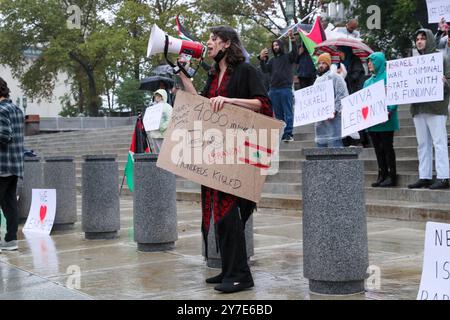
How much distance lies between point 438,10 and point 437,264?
937 centimetres

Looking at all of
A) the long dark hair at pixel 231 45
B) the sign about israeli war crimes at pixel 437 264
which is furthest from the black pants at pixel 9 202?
the sign about israeli war crimes at pixel 437 264

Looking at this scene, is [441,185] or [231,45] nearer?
[231,45]

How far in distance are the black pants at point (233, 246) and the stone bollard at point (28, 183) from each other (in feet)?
19.7

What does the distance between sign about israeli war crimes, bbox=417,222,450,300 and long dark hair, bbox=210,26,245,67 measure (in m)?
2.07

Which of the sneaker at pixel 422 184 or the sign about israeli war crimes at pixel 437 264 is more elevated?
the sneaker at pixel 422 184

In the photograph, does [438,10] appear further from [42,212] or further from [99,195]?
[42,212]

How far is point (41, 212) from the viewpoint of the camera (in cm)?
954

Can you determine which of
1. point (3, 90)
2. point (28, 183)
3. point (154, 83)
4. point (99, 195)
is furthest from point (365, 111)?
point (154, 83)

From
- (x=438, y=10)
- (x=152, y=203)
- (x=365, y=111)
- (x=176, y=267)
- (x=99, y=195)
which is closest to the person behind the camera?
(x=176, y=267)

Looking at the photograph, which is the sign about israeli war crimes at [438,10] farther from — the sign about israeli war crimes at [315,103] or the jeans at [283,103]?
the sign about israeli war crimes at [315,103]

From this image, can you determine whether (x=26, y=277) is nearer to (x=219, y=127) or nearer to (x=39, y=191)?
(x=219, y=127)

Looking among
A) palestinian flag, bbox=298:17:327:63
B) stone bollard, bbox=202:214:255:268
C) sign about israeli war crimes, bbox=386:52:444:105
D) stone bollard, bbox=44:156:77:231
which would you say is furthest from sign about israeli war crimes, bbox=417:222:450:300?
palestinian flag, bbox=298:17:327:63

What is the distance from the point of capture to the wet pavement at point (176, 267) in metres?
5.18
